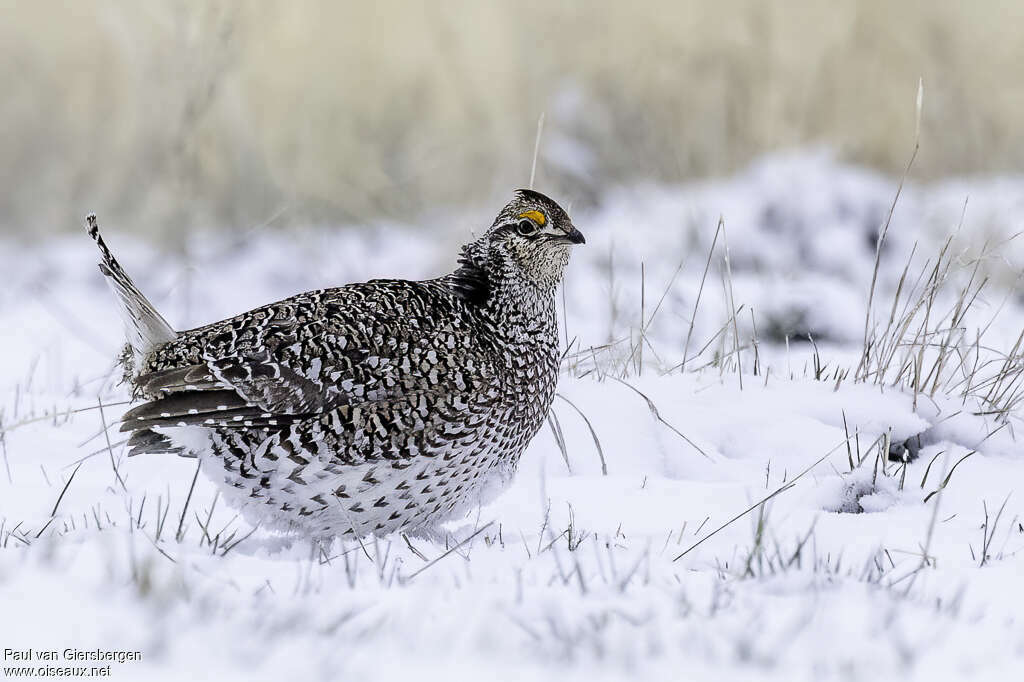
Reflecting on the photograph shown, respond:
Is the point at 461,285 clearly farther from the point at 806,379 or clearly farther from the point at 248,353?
the point at 806,379

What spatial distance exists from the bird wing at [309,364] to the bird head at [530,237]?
0.41m

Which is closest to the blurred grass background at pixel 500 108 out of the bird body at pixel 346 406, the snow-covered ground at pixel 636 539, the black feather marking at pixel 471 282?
the snow-covered ground at pixel 636 539

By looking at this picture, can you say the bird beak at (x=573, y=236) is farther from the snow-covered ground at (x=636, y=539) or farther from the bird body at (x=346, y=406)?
the snow-covered ground at (x=636, y=539)

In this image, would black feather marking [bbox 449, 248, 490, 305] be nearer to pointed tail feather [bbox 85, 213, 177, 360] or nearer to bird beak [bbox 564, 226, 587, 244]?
bird beak [bbox 564, 226, 587, 244]

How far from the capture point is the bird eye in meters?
3.92

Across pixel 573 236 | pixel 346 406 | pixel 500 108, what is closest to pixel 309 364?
pixel 346 406

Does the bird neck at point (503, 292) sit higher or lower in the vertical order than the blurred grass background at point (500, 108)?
lower

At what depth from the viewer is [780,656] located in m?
2.26

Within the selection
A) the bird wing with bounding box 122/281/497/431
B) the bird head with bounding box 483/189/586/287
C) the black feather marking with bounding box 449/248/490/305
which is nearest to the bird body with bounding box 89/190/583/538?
the bird wing with bounding box 122/281/497/431

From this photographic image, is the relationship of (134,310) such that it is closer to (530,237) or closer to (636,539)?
(530,237)

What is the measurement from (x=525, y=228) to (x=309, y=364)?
0.97m

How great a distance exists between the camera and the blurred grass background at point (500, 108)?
9.62 meters

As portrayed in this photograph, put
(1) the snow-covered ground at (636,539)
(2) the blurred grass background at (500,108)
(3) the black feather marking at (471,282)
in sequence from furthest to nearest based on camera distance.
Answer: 1. (2) the blurred grass background at (500,108)
2. (3) the black feather marking at (471,282)
3. (1) the snow-covered ground at (636,539)

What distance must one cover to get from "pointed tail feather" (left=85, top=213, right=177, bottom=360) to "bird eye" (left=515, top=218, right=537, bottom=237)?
1205mm
